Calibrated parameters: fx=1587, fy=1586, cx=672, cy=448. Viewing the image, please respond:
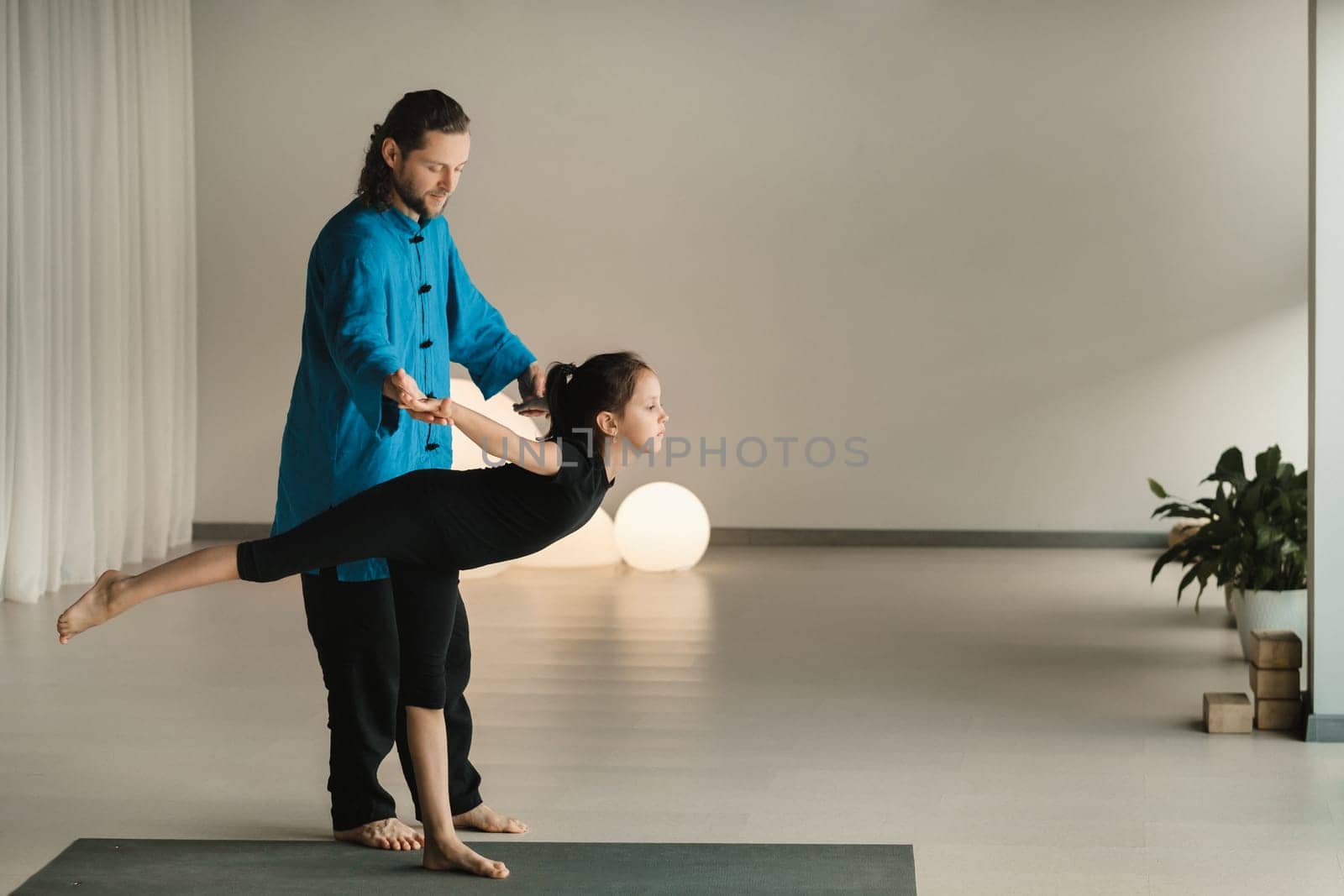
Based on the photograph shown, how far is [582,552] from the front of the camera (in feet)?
21.7

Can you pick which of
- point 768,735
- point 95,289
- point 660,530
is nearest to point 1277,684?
point 768,735

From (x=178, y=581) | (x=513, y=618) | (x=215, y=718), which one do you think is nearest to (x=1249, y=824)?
(x=178, y=581)

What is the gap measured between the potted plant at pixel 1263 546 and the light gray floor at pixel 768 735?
0.81 feet

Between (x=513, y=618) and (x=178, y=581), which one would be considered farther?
(x=513, y=618)

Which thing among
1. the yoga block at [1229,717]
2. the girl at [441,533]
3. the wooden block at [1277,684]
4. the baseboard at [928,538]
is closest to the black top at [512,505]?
the girl at [441,533]

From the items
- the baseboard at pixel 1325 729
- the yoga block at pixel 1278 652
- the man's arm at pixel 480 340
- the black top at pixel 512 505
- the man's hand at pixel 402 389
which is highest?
the man's arm at pixel 480 340

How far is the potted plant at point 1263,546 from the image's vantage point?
4.43 m

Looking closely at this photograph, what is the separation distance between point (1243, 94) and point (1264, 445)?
157 cm

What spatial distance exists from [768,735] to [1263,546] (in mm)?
1590

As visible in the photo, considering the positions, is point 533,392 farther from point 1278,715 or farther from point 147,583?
point 1278,715

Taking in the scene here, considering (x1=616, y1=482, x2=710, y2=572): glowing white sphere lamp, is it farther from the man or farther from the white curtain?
the man

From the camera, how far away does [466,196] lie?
25.0ft

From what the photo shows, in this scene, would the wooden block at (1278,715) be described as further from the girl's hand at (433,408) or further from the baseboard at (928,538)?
the baseboard at (928,538)

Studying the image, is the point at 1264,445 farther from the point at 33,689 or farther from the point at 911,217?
the point at 33,689
